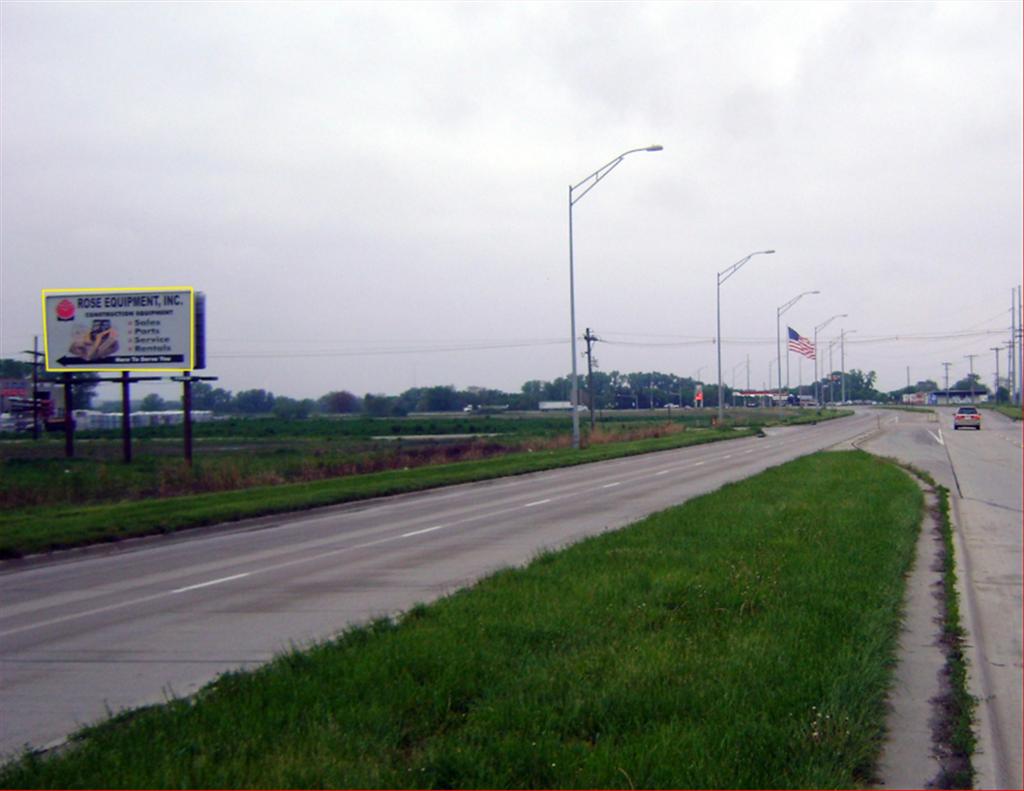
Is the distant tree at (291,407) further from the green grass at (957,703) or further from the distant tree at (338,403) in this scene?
the green grass at (957,703)

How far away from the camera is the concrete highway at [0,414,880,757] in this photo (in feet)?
28.3

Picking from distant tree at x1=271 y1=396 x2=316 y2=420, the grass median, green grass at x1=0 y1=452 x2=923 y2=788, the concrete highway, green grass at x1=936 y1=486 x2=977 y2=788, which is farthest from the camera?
distant tree at x1=271 y1=396 x2=316 y2=420

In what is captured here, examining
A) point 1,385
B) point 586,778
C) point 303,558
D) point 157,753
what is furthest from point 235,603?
point 1,385

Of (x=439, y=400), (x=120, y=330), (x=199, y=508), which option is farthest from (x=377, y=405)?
(x=199, y=508)

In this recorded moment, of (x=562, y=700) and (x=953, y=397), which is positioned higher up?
(x=953, y=397)

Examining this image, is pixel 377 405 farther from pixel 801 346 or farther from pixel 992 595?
pixel 992 595

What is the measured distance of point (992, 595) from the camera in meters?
12.1

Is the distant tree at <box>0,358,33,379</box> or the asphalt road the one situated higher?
the distant tree at <box>0,358,33,379</box>

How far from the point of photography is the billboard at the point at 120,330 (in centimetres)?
3947

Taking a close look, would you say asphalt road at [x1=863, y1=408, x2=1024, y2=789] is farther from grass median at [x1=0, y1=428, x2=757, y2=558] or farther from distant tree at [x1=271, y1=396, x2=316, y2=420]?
distant tree at [x1=271, y1=396, x2=316, y2=420]

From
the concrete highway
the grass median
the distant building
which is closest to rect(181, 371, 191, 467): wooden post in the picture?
the grass median

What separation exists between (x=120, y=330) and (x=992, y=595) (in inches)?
1351

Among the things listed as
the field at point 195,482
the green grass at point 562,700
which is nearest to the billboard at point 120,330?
the field at point 195,482

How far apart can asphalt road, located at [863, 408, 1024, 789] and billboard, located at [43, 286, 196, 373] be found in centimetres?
2608
